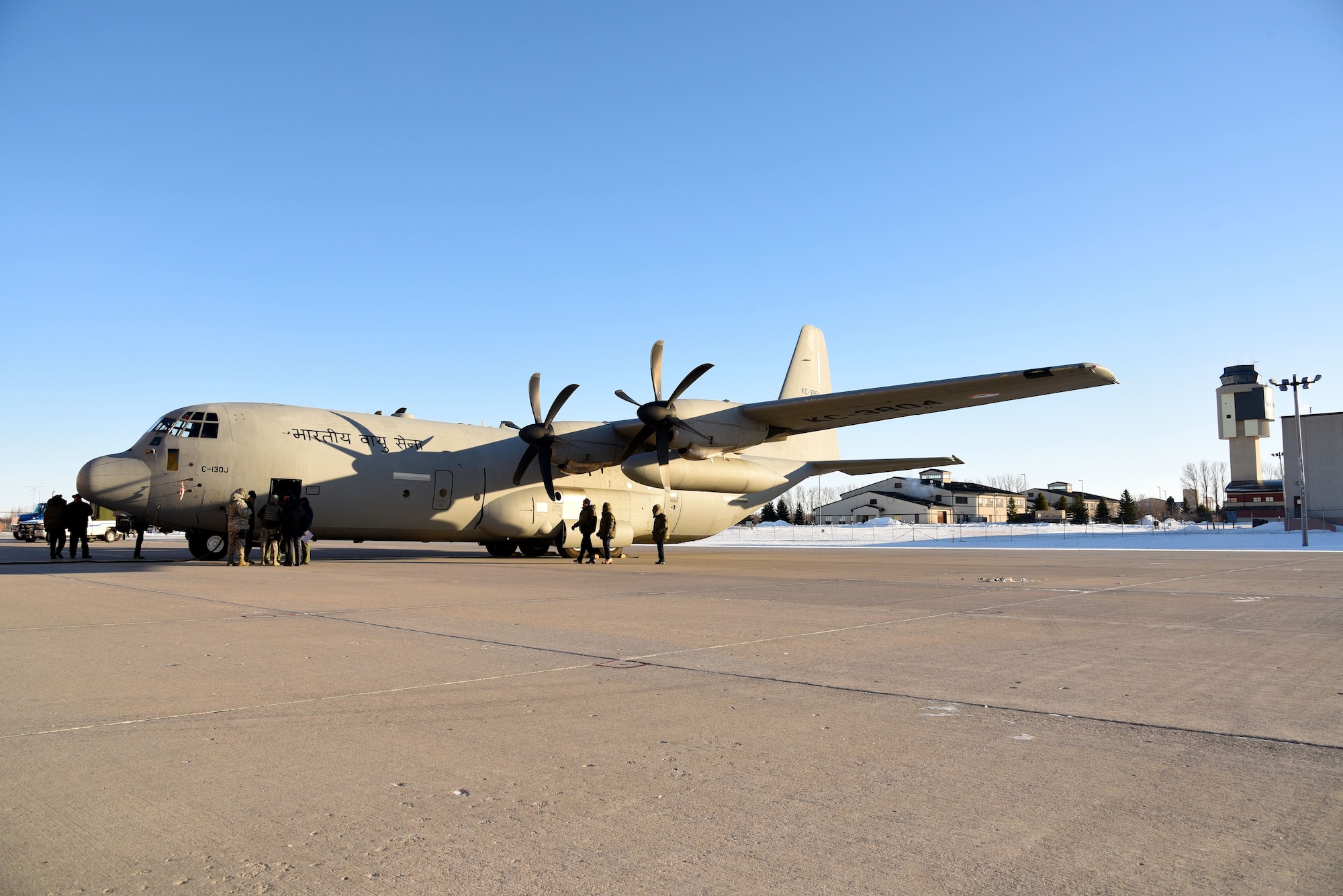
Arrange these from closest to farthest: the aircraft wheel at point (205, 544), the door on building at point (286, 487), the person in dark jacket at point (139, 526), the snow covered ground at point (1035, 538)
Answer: the person in dark jacket at point (139, 526) → the door on building at point (286, 487) → the aircraft wheel at point (205, 544) → the snow covered ground at point (1035, 538)

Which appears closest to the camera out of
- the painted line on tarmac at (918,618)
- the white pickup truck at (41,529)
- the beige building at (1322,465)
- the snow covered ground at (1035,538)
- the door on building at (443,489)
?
the painted line on tarmac at (918,618)

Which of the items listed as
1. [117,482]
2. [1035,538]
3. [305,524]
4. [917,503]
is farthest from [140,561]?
[917,503]

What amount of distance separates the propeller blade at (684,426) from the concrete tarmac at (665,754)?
11.8 metres

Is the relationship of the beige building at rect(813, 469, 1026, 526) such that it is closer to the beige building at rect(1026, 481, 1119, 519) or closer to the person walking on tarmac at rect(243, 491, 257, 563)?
the beige building at rect(1026, 481, 1119, 519)

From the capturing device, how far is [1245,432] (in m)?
106

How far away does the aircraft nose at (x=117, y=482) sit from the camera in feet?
56.5

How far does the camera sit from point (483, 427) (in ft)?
77.2

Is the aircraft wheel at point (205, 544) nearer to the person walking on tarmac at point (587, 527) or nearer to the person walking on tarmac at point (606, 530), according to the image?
the person walking on tarmac at point (587, 527)

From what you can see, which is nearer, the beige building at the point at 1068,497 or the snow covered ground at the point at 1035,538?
the snow covered ground at the point at 1035,538

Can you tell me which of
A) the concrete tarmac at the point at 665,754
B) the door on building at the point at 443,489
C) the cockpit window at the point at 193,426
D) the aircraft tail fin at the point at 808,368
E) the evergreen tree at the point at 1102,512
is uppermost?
the aircraft tail fin at the point at 808,368

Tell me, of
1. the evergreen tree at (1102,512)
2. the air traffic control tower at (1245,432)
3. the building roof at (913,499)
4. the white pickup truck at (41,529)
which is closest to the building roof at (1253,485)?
the air traffic control tower at (1245,432)

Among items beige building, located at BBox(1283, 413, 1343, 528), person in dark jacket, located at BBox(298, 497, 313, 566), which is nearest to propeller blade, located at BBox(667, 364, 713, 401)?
person in dark jacket, located at BBox(298, 497, 313, 566)

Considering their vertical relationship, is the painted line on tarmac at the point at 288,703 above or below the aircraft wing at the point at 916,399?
below

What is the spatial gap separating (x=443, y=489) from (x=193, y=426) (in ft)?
17.9
